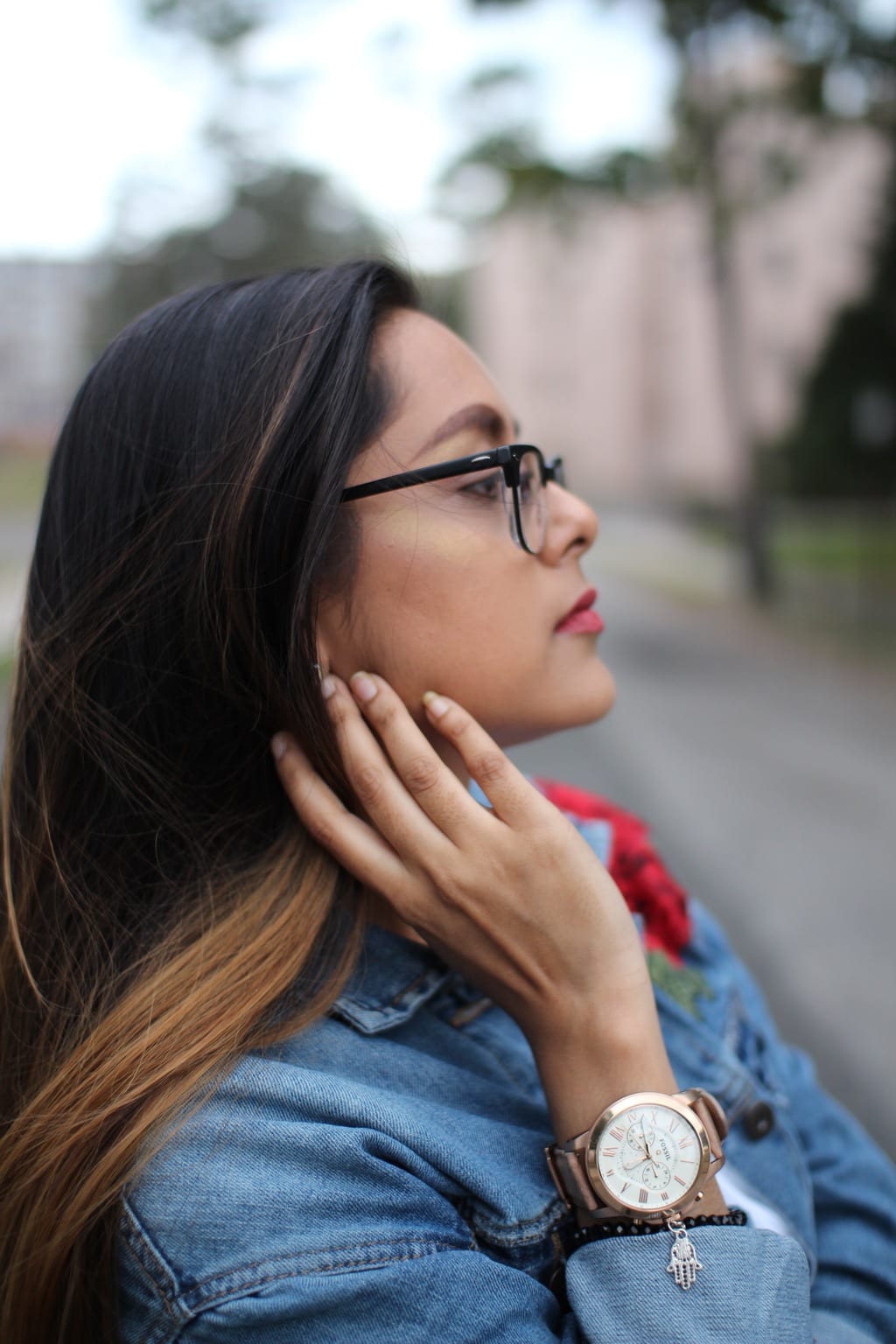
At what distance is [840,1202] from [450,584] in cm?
111

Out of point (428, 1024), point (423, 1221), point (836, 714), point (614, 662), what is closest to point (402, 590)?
point (428, 1024)

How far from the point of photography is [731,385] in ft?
45.4

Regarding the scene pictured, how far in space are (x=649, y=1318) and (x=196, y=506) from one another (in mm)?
1051

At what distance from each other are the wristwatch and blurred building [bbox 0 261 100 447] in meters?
6.89

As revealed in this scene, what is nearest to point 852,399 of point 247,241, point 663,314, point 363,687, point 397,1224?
point 247,241

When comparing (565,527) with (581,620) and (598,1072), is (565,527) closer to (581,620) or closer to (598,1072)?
(581,620)

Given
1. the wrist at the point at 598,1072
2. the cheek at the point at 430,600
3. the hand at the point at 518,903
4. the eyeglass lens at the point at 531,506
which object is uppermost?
the eyeglass lens at the point at 531,506

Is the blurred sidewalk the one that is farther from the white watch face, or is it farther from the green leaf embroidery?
the white watch face

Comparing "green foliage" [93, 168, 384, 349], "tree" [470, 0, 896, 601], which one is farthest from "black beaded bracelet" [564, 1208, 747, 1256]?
"green foliage" [93, 168, 384, 349]

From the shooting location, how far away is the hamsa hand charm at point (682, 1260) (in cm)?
106

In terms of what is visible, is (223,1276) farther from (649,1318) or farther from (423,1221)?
(649,1318)

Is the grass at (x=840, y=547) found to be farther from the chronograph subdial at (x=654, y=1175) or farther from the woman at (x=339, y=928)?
the chronograph subdial at (x=654, y=1175)

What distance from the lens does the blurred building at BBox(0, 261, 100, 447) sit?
808cm

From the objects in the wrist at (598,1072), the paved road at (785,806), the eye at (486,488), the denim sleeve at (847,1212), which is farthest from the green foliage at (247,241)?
the wrist at (598,1072)
